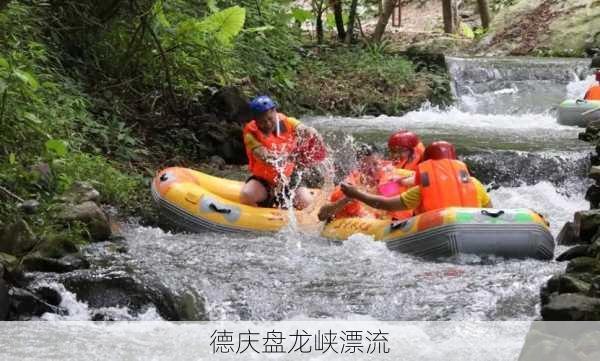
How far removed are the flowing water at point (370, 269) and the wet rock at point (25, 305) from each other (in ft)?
0.46

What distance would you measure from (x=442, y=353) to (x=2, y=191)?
11.7 ft

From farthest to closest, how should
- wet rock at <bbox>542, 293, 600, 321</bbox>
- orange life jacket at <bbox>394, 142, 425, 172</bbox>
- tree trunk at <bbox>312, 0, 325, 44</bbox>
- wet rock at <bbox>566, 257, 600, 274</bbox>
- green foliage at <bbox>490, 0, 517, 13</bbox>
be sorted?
green foliage at <bbox>490, 0, 517, 13</bbox>
tree trunk at <bbox>312, 0, 325, 44</bbox>
orange life jacket at <bbox>394, 142, 425, 172</bbox>
wet rock at <bbox>566, 257, 600, 274</bbox>
wet rock at <bbox>542, 293, 600, 321</bbox>

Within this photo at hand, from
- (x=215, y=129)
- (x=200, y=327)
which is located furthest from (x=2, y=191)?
(x=215, y=129)

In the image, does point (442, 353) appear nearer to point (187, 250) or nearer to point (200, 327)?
point (200, 327)

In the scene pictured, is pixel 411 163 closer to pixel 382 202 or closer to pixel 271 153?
pixel 382 202

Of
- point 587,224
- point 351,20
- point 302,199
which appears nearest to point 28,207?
point 302,199

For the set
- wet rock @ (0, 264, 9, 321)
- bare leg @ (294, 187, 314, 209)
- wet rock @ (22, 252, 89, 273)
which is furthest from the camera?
bare leg @ (294, 187, 314, 209)

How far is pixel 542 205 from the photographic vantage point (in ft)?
31.5

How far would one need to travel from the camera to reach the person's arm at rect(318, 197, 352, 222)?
7.83 metres

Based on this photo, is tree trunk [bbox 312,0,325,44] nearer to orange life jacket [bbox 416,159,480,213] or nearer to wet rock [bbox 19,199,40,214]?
orange life jacket [bbox 416,159,480,213]

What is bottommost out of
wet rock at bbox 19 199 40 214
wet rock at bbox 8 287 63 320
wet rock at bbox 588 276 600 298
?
wet rock at bbox 8 287 63 320

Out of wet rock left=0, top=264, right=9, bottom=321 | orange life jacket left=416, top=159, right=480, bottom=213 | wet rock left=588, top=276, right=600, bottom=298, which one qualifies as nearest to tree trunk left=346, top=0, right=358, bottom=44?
orange life jacket left=416, top=159, right=480, bottom=213

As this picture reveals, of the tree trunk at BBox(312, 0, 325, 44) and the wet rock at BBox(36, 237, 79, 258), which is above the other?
the tree trunk at BBox(312, 0, 325, 44)

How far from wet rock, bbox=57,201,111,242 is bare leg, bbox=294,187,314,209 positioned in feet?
5.95
